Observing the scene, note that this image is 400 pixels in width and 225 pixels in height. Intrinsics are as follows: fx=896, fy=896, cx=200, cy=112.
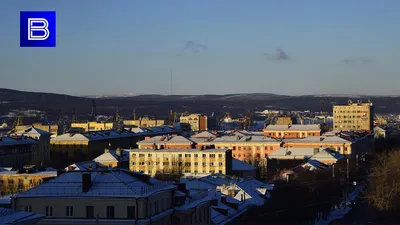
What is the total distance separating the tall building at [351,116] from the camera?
312 feet

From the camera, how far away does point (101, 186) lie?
15719 millimetres

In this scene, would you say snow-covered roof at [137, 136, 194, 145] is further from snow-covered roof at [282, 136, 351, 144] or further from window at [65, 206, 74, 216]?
window at [65, 206, 74, 216]

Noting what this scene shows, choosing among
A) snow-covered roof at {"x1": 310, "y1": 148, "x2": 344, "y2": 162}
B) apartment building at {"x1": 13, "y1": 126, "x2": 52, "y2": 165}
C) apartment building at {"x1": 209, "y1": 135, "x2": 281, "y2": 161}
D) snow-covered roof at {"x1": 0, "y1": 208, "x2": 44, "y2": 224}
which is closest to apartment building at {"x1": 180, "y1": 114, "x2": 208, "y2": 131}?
apartment building at {"x1": 209, "y1": 135, "x2": 281, "y2": 161}

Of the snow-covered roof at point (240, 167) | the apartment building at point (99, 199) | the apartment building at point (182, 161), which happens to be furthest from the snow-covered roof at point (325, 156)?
the apartment building at point (99, 199)

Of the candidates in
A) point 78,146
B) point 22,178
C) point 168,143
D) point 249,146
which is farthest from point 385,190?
point 78,146

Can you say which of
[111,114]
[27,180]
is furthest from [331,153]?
[111,114]

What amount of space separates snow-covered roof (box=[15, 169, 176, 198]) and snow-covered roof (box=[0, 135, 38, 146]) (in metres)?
32.0

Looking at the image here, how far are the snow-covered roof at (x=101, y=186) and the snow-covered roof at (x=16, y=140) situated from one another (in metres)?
32.0

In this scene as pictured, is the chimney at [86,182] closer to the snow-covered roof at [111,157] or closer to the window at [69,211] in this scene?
the window at [69,211]

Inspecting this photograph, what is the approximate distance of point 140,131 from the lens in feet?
234

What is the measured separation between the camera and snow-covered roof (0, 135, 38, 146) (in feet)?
158

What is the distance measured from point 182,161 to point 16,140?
11.3m

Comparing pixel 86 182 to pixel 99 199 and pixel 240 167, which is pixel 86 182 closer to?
pixel 99 199

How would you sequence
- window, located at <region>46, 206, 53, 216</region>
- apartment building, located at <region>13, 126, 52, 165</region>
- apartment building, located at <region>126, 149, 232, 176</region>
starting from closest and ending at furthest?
window, located at <region>46, 206, 53, 216</region>
apartment building, located at <region>126, 149, 232, 176</region>
apartment building, located at <region>13, 126, 52, 165</region>
